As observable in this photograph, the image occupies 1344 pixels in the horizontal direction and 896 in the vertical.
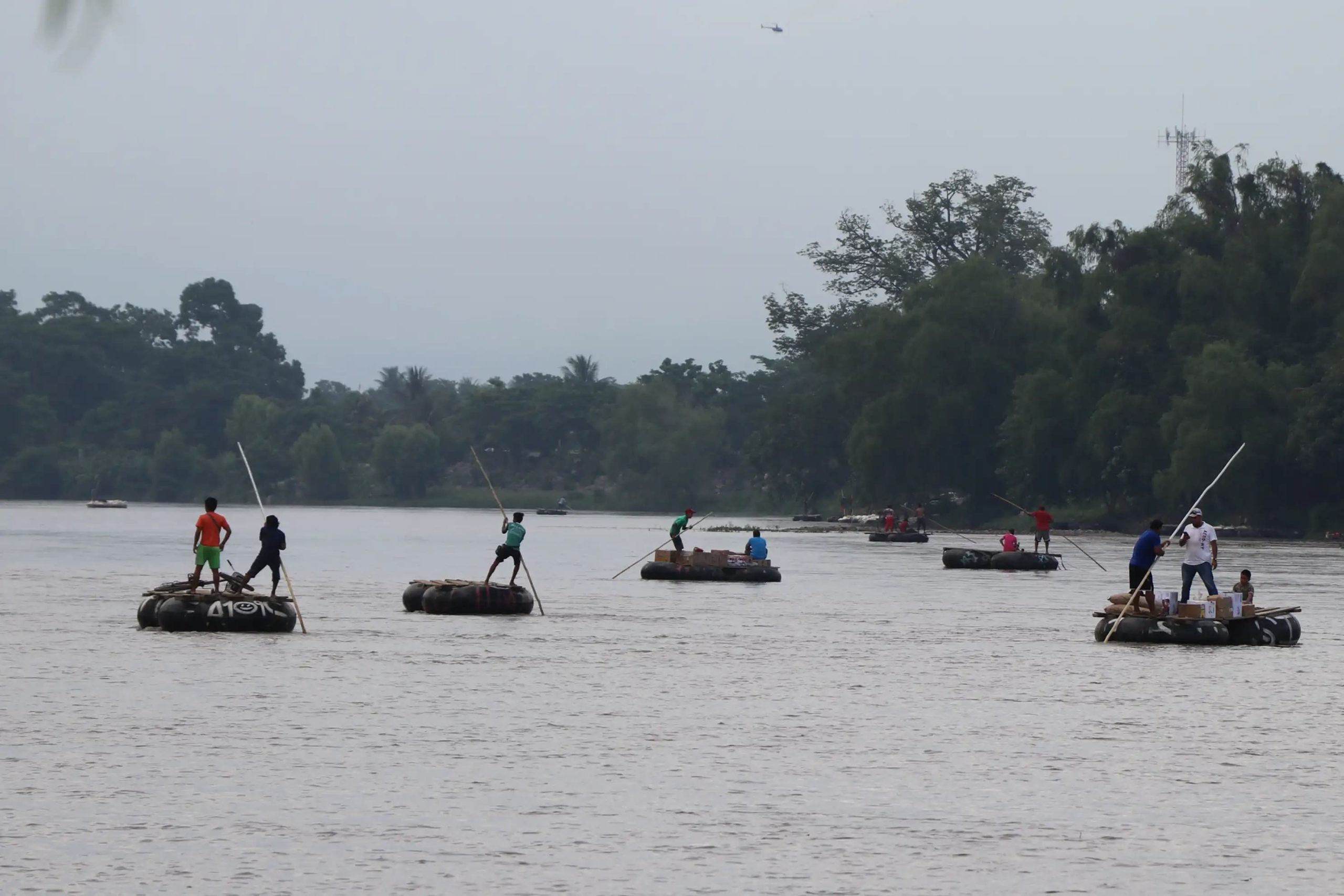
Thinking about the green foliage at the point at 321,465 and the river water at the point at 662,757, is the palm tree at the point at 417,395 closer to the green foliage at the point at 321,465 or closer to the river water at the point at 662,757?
the green foliage at the point at 321,465

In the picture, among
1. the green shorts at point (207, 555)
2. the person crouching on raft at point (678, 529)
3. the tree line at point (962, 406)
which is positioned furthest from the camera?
the tree line at point (962, 406)

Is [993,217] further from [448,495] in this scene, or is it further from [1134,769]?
[1134,769]

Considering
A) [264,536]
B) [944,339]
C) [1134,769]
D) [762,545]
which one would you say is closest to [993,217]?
[944,339]

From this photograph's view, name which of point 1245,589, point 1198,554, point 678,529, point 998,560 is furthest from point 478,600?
point 998,560

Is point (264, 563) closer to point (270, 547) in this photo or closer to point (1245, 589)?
point (270, 547)

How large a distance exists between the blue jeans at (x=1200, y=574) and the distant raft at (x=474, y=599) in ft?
37.9

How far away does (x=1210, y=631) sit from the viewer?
91.9 ft

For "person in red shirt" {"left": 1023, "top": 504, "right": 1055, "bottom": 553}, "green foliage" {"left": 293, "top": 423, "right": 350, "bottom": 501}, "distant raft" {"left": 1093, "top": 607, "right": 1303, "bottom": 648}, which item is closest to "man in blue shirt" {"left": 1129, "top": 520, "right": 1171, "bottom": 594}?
"distant raft" {"left": 1093, "top": 607, "right": 1303, "bottom": 648}

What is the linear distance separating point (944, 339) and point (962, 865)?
91.4 metres

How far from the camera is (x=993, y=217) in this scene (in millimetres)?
129375

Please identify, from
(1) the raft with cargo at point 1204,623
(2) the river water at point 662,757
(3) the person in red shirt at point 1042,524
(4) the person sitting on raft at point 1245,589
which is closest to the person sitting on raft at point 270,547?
(2) the river water at point 662,757

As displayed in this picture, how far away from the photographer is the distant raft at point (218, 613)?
95.9ft

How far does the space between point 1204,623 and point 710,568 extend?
67.3ft

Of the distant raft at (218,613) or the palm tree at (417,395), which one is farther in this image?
the palm tree at (417,395)
